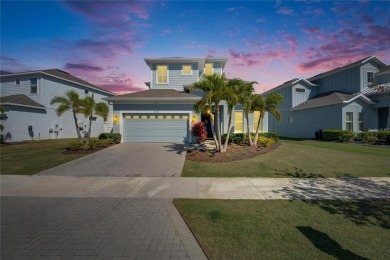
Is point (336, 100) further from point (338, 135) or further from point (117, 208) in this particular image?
point (117, 208)

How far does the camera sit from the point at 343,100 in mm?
18125

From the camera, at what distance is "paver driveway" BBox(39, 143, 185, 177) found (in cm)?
810

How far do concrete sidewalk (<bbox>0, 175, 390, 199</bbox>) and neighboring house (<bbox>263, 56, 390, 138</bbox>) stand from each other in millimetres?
14765

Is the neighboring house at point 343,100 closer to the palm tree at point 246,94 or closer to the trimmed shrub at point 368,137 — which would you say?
the trimmed shrub at point 368,137

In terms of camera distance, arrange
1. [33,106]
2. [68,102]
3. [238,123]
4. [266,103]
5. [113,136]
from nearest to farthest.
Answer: [68,102] → [266,103] → [113,136] → [238,123] → [33,106]

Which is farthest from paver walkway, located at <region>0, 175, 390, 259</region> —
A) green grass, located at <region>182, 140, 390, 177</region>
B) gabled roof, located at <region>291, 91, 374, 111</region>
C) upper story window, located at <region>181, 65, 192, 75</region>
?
upper story window, located at <region>181, 65, 192, 75</region>

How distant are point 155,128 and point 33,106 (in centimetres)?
1529

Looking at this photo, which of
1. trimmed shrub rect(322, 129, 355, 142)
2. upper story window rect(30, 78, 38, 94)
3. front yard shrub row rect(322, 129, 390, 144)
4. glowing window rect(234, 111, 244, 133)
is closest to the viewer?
front yard shrub row rect(322, 129, 390, 144)

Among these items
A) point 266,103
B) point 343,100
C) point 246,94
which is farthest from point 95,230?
point 343,100

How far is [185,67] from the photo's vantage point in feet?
67.3

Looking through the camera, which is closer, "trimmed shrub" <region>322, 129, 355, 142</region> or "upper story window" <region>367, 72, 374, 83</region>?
"trimmed shrub" <region>322, 129, 355, 142</region>

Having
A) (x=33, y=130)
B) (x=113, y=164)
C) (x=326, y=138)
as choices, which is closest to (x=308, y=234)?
(x=113, y=164)

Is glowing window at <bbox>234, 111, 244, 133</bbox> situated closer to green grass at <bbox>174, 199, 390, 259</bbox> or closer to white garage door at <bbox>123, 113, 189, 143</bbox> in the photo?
white garage door at <bbox>123, 113, 189, 143</bbox>

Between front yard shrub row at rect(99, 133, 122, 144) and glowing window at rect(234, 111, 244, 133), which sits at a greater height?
glowing window at rect(234, 111, 244, 133)
